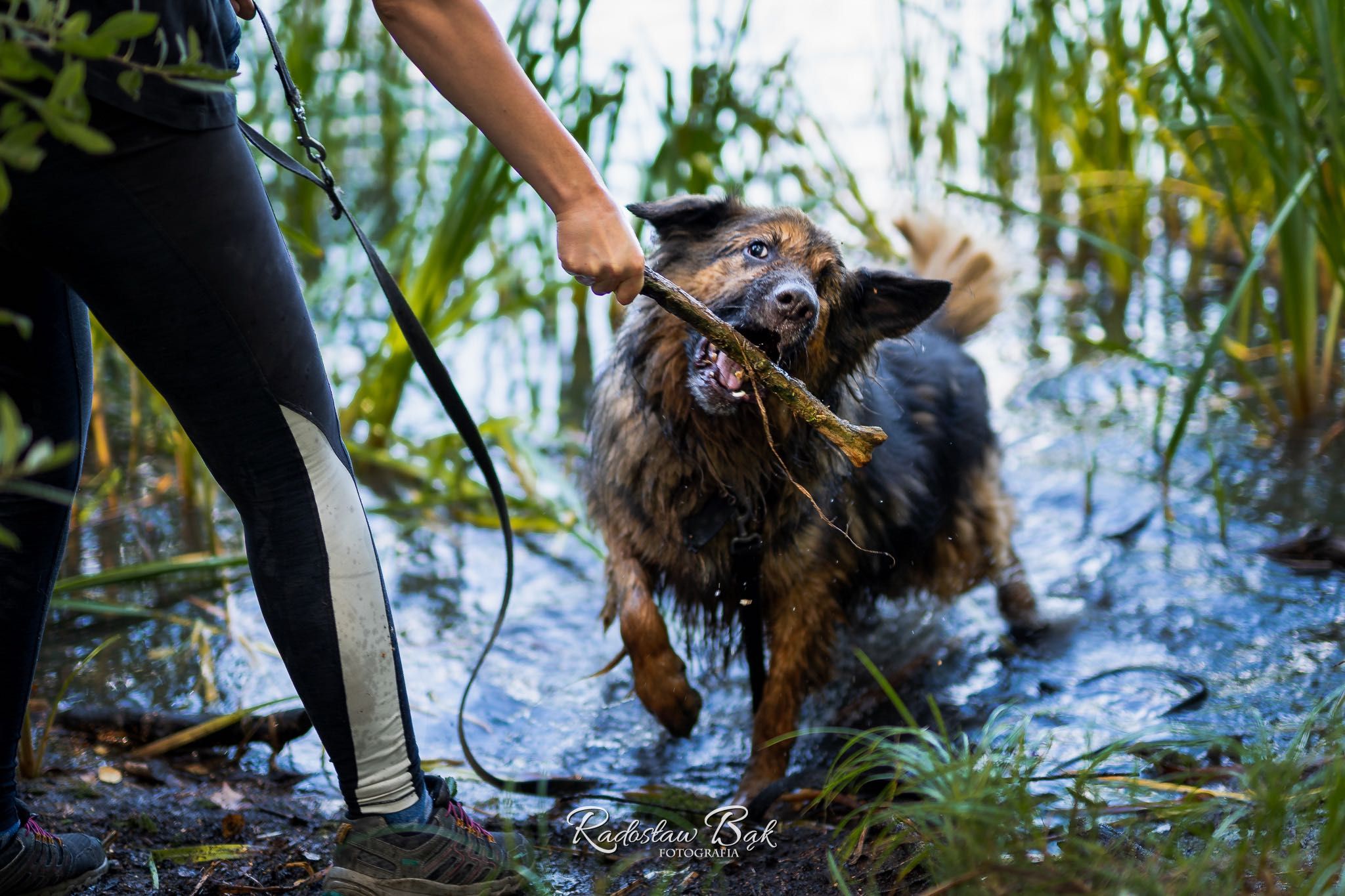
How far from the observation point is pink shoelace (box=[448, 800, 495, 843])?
75.0 inches

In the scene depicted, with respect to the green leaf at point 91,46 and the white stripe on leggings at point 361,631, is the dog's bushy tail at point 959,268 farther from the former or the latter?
the green leaf at point 91,46

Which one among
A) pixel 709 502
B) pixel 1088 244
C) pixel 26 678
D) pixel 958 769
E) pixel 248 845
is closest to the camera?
pixel 958 769

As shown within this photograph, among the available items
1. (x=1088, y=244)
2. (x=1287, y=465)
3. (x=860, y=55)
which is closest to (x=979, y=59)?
(x=860, y=55)

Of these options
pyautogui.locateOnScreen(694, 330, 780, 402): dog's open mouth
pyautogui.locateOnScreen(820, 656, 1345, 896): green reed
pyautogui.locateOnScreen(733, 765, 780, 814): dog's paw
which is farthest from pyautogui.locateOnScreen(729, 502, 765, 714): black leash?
pyautogui.locateOnScreen(820, 656, 1345, 896): green reed

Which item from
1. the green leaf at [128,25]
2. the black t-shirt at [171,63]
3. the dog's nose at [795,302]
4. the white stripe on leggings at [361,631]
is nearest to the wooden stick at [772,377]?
the dog's nose at [795,302]

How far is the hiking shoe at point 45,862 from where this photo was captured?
1787 millimetres

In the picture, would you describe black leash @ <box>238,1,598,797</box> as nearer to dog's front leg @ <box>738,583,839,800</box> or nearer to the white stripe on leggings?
the white stripe on leggings

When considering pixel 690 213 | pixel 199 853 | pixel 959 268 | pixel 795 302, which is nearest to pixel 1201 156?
pixel 959 268

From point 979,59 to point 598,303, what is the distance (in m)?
2.36

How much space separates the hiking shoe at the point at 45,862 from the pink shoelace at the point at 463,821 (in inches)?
24.7

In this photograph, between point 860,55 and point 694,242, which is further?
point 860,55

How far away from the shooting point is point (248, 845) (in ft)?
7.05

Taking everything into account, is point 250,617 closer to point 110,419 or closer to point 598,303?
point 110,419

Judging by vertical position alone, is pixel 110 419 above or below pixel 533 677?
above
